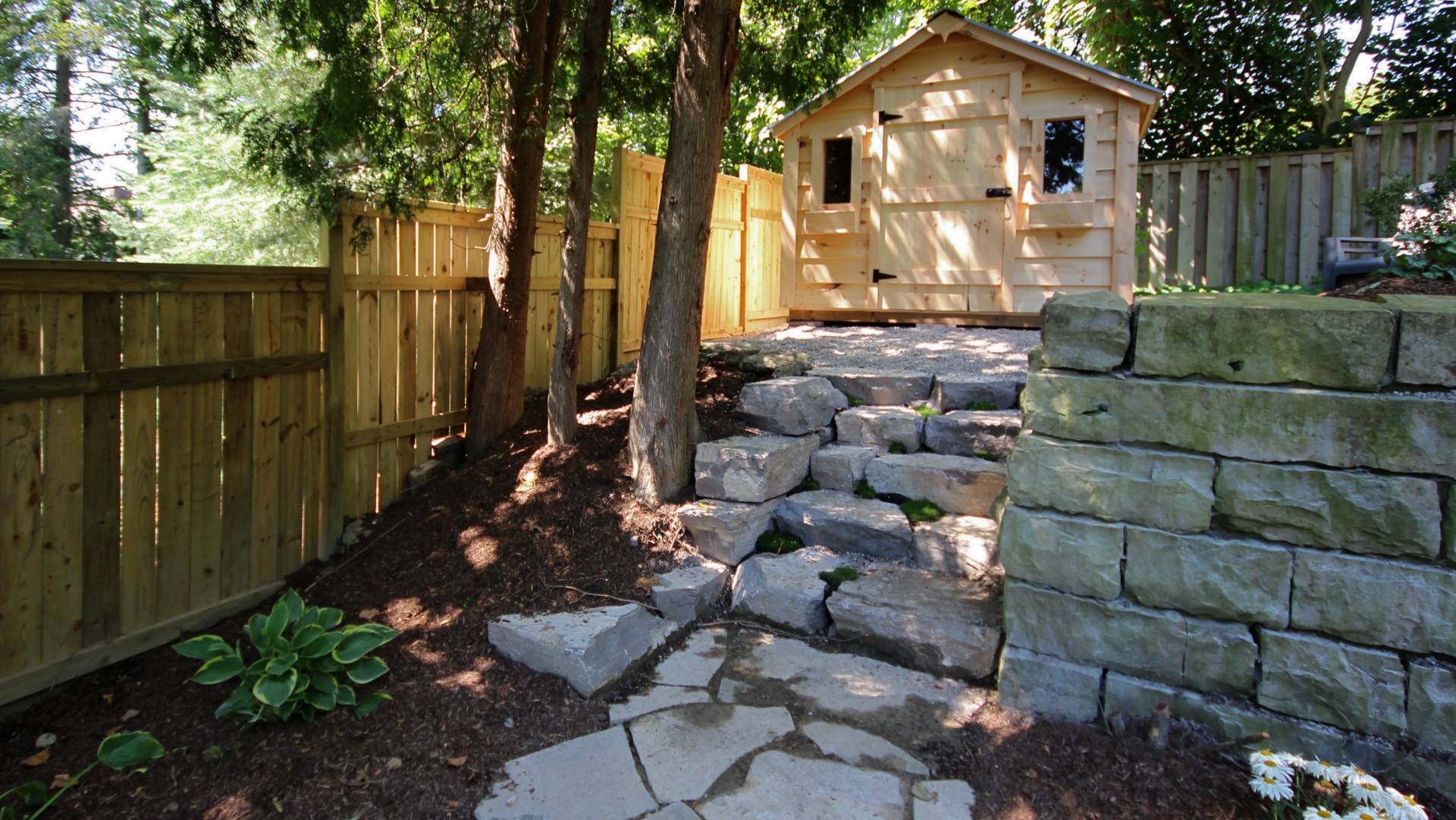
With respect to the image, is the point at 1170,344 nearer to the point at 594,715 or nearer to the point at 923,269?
the point at 594,715

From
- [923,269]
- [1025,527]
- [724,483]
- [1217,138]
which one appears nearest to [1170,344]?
[1025,527]

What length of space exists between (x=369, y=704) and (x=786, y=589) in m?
1.96

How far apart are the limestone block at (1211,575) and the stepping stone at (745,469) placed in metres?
2.13

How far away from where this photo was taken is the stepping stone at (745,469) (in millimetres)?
5082

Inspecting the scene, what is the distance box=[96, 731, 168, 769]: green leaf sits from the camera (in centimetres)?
307

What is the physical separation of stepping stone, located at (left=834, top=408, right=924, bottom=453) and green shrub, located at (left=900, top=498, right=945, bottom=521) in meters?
0.59

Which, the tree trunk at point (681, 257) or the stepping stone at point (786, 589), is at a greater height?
the tree trunk at point (681, 257)

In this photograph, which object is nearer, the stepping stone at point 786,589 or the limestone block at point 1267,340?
the limestone block at point 1267,340

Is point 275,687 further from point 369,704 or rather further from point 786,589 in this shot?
point 786,589

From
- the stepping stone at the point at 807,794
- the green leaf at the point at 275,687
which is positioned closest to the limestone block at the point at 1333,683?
the stepping stone at the point at 807,794

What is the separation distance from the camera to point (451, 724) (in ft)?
11.5

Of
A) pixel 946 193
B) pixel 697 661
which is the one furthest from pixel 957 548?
pixel 946 193

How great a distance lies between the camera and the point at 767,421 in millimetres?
5801

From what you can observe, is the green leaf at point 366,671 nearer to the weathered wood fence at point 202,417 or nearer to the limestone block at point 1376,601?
the weathered wood fence at point 202,417
